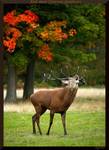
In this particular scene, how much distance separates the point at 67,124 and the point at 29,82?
3.61 feet

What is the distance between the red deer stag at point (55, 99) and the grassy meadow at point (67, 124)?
0.09 meters

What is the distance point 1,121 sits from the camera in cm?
804

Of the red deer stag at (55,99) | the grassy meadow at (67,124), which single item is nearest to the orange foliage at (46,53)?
the red deer stag at (55,99)

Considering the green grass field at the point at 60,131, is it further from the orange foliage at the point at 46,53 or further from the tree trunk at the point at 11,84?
the orange foliage at the point at 46,53

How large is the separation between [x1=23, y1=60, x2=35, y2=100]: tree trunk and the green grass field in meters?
0.39

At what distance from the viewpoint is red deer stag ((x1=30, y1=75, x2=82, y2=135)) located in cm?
834

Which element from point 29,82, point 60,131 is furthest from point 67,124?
point 29,82

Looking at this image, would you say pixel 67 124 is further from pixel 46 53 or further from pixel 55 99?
pixel 46 53

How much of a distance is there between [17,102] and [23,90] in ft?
0.91

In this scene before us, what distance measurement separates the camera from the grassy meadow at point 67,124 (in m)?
8.13

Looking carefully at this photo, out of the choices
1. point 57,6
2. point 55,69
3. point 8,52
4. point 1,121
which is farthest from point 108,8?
point 1,121

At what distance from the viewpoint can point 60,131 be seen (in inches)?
327

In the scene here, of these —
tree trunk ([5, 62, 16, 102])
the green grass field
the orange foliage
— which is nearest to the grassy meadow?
the green grass field

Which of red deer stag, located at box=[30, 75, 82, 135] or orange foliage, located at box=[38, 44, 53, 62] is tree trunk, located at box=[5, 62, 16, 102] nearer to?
red deer stag, located at box=[30, 75, 82, 135]
